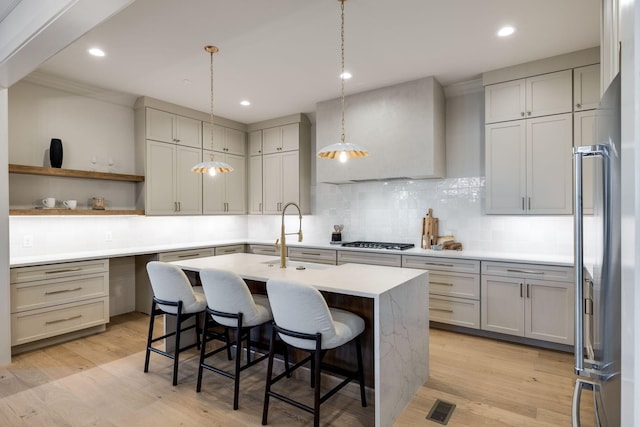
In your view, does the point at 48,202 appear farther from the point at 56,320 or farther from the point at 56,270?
the point at 56,320

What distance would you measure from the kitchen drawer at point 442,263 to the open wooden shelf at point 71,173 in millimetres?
3486

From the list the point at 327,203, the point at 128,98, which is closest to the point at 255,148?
the point at 327,203

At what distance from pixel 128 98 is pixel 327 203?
3032 millimetres

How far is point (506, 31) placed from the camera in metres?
2.85

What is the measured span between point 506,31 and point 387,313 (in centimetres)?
251

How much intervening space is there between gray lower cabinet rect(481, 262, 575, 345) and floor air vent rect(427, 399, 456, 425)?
4.71 ft

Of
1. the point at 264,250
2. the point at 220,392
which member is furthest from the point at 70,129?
the point at 220,392

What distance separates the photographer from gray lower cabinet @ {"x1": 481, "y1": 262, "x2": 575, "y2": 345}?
316cm

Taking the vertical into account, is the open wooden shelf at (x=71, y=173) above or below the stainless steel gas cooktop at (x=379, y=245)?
above

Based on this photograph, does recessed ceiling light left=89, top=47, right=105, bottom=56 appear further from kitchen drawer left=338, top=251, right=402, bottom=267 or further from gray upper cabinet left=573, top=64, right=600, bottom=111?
gray upper cabinet left=573, top=64, right=600, bottom=111

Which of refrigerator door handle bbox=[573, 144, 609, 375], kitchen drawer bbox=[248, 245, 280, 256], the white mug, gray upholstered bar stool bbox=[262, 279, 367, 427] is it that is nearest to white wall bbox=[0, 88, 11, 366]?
the white mug

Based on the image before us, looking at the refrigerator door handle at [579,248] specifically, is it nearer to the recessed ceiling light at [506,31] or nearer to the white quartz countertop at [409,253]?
the recessed ceiling light at [506,31]

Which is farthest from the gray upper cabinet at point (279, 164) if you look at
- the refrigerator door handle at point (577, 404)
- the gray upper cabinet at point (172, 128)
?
the refrigerator door handle at point (577, 404)

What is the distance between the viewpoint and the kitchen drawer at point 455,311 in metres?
3.59
